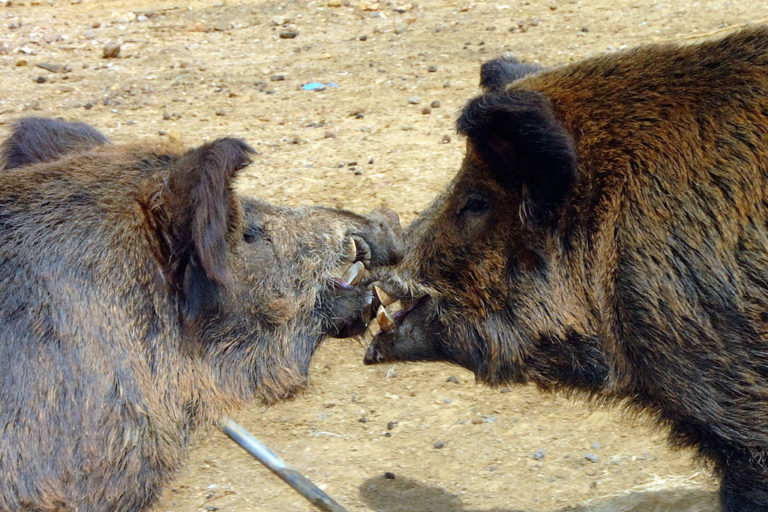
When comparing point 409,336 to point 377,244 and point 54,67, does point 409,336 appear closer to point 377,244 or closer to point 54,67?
point 377,244

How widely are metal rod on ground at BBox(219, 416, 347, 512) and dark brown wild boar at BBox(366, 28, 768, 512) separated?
969 mm

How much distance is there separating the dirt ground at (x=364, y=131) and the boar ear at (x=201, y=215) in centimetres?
154

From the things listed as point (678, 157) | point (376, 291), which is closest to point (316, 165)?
point (376, 291)

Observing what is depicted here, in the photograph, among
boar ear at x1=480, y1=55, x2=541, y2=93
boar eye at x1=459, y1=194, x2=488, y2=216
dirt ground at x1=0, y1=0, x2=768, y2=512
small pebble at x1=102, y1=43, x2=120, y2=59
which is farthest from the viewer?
small pebble at x1=102, y1=43, x2=120, y2=59

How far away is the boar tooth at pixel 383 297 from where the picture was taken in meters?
4.56

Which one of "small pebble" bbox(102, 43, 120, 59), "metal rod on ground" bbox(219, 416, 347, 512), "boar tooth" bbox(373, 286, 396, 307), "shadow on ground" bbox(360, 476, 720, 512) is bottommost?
"shadow on ground" bbox(360, 476, 720, 512)

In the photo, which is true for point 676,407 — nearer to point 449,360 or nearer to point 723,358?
point 723,358

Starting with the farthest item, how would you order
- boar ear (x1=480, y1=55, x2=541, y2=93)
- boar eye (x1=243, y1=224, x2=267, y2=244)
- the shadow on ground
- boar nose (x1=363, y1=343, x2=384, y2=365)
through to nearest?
the shadow on ground
boar ear (x1=480, y1=55, x2=541, y2=93)
boar nose (x1=363, y1=343, x2=384, y2=365)
boar eye (x1=243, y1=224, x2=267, y2=244)

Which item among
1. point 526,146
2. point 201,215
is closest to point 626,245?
point 526,146

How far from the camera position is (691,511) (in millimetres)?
4961

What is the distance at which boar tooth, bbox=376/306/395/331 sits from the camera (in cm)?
452

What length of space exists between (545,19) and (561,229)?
8031 mm

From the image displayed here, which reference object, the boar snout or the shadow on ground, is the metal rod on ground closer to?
the shadow on ground

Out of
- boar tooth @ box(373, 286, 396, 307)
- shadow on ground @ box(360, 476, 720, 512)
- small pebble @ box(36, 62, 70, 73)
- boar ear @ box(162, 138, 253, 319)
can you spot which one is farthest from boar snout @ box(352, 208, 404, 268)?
small pebble @ box(36, 62, 70, 73)
